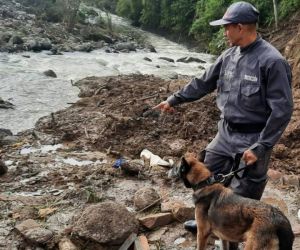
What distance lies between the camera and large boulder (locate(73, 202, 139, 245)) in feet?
16.0

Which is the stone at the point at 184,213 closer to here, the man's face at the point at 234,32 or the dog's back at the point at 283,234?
the dog's back at the point at 283,234

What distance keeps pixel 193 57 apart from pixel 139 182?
17856mm

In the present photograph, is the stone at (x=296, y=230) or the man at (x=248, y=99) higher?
the man at (x=248, y=99)

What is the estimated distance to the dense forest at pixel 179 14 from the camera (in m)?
21.8

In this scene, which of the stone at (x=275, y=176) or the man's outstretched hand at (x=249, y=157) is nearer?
the man's outstretched hand at (x=249, y=157)

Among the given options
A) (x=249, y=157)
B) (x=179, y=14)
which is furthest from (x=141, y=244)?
(x=179, y=14)

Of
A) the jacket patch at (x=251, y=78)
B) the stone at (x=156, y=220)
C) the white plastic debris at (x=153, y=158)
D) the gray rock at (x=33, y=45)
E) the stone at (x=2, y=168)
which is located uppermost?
the jacket patch at (x=251, y=78)

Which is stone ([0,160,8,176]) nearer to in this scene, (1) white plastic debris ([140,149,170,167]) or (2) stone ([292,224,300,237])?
(1) white plastic debris ([140,149,170,167])

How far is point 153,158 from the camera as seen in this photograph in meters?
8.39

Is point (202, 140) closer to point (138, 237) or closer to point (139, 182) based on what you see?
point (139, 182)

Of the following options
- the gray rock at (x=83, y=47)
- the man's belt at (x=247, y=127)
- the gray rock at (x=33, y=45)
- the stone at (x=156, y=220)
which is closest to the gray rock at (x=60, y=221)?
the stone at (x=156, y=220)

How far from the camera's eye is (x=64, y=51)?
1059 inches

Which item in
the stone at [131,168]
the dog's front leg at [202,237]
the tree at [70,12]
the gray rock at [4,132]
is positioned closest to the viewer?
the dog's front leg at [202,237]

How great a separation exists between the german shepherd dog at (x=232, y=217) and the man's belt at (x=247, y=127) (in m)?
0.45
